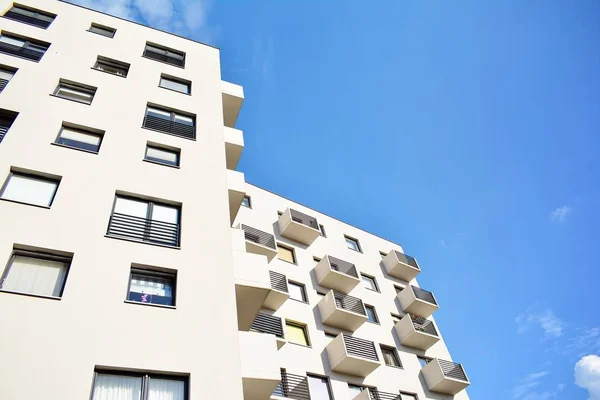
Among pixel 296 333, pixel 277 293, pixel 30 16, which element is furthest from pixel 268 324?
pixel 30 16

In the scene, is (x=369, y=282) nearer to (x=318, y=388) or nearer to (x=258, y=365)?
(x=318, y=388)

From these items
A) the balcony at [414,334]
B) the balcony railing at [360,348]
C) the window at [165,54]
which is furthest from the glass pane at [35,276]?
the balcony at [414,334]

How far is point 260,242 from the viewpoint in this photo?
22.0 meters

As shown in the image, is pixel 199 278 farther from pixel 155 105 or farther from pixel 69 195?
pixel 155 105

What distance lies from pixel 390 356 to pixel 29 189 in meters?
19.1

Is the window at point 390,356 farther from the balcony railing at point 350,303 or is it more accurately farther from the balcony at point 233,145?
the balcony at point 233,145

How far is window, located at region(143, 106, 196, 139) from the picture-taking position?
15320 millimetres

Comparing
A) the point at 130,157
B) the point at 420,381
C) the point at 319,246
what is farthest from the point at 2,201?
the point at 420,381

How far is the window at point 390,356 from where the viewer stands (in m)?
22.8

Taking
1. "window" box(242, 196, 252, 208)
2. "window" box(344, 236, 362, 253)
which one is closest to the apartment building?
"window" box(242, 196, 252, 208)

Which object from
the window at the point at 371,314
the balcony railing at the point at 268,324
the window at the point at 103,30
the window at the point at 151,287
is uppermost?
the window at the point at 103,30

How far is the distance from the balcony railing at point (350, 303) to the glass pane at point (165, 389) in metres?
14.5

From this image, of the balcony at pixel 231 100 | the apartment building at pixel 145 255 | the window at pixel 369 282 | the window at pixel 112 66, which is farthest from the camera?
the window at pixel 369 282

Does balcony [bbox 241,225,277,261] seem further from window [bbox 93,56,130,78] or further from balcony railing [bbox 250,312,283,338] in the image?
window [bbox 93,56,130,78]
